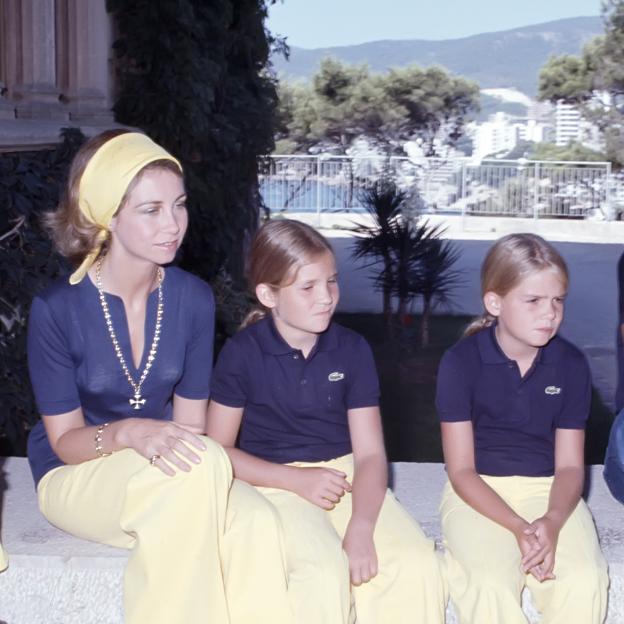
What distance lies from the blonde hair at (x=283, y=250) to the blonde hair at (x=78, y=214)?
0.81 feet

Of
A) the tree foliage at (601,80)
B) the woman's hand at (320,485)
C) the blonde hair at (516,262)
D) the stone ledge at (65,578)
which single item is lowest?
the stone ledge at (65,578)

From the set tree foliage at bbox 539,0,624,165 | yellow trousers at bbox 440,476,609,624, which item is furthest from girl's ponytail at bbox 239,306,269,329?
tree foliage at bbox 539,0,624,165

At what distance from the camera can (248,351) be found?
242 centimetres

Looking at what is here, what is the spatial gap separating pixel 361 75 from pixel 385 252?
23277 millimetres

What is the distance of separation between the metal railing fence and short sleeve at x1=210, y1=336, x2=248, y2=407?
15859 millimetres

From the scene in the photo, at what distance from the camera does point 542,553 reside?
7.08 ft


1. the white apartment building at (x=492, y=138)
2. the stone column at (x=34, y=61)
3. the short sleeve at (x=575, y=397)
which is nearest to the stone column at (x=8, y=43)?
the stone column at (x=34, y=61)

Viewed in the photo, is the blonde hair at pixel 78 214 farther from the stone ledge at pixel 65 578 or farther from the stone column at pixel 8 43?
the stone column at pixel 8 43

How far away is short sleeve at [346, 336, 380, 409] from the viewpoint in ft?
7.89

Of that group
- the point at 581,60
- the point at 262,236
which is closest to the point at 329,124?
the point at 581,60

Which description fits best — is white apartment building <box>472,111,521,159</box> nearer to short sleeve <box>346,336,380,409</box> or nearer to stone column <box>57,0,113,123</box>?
stone column <box>57,0,113,123</box>

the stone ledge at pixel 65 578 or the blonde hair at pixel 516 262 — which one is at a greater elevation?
the blonde hair at pixel 516 262

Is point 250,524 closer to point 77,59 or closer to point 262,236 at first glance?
point 262,236

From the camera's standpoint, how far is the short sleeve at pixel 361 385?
7.89ft
